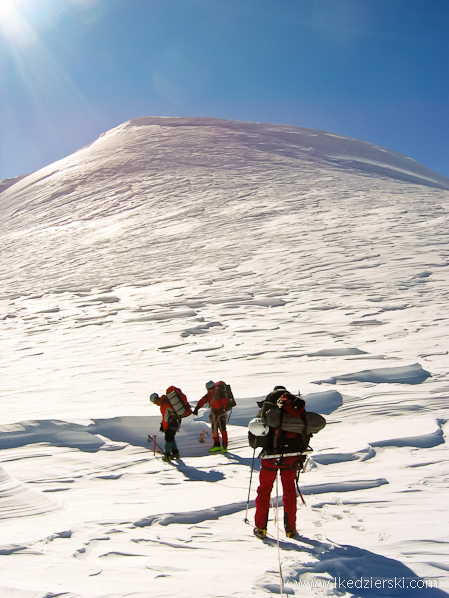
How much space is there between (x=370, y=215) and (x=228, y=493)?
18.3 metres

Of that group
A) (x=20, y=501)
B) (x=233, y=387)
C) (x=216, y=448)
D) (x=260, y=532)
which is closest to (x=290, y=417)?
(x=260, y=532)

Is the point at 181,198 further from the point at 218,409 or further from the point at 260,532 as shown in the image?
the point at 260,532

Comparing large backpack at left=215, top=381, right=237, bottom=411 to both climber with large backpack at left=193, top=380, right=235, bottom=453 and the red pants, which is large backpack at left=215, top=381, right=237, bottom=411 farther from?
the red pants

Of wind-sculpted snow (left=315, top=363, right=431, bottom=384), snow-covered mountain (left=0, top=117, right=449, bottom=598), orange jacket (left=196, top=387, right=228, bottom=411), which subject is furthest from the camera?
wind-sculpted snow (left=315, top=363, right=431, bottom=384)

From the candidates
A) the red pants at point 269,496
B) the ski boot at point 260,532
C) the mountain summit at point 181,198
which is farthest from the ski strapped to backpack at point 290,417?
the mountain summit at point 181,198

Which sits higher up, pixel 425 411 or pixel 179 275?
pixel 179 275

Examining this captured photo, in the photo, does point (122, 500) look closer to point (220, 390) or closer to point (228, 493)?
point (228, 493)

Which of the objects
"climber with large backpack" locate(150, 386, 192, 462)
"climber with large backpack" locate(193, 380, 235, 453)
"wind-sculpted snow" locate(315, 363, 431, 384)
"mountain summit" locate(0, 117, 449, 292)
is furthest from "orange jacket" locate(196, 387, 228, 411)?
"mountain summit" locate(0, 117, 449, 292)

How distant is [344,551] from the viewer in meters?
3.05

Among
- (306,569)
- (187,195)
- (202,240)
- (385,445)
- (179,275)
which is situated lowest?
(306,569)

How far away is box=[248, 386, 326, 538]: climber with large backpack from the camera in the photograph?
3.42m

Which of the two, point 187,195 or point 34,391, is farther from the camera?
point 187,195

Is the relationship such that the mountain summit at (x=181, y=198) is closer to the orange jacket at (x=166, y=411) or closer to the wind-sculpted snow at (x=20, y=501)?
the orange jacket at (x=166, y=411)

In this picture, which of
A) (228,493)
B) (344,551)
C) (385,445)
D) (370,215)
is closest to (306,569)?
(344,551)
